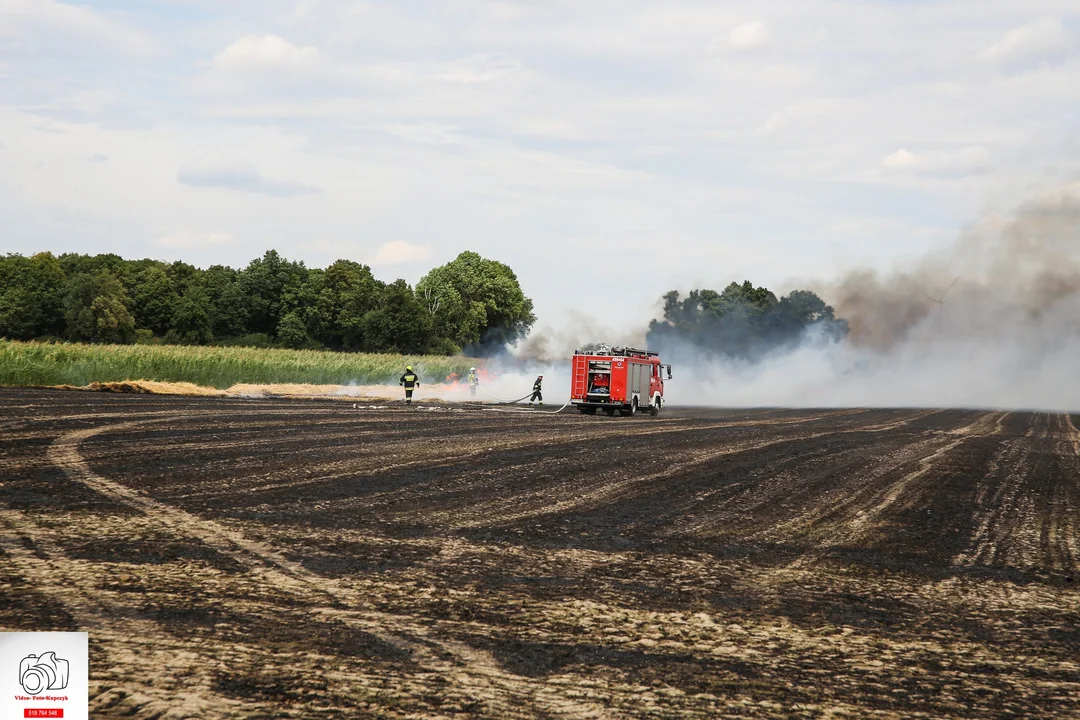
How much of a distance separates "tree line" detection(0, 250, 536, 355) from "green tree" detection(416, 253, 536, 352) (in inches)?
5.3

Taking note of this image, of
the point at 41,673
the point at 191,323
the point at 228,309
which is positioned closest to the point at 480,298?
the point at 228,309

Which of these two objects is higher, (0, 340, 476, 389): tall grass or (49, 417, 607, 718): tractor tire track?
(0, 340, 476, 389): tall grass

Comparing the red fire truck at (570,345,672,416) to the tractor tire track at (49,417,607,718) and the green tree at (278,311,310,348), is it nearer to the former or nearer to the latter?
the tractor tire track at (49,417,607,718)

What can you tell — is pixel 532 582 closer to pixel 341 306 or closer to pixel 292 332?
pixel 292 332

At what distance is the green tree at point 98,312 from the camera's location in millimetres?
99000

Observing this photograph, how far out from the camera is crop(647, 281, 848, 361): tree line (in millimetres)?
91625

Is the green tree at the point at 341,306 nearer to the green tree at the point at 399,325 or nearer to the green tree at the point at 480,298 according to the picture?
the green tree at the point at 399,325

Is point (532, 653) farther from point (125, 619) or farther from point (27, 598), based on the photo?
point (27, 598)

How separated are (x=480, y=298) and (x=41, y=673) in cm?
11789

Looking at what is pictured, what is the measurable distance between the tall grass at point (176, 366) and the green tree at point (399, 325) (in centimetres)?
2996

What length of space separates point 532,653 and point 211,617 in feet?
8.34

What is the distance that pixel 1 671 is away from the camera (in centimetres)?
576

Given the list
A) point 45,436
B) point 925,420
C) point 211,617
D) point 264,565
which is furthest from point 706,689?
point 925,420

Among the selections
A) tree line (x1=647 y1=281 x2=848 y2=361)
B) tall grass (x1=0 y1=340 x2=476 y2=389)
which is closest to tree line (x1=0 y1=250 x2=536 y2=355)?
tree line (x1=647 y1=281 x2=848 y2=361)
